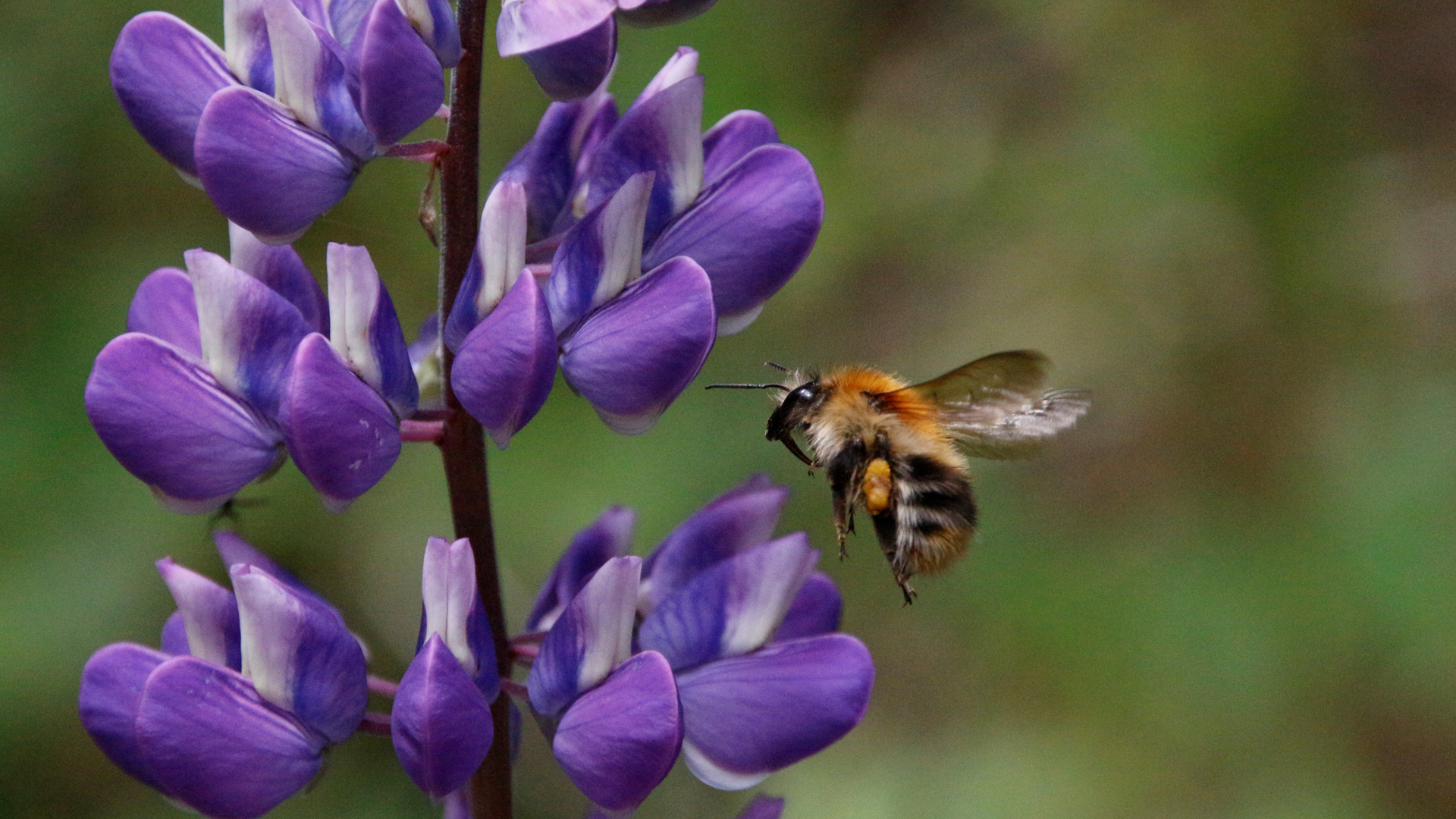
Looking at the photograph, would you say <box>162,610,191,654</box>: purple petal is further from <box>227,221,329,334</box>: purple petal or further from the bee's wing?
the bee's wing

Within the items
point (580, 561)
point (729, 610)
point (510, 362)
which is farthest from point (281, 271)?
point (729, 610)

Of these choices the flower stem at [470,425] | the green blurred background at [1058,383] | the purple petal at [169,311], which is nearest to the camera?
the flower stem at [470,425]

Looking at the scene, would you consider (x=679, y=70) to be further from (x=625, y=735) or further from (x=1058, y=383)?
(x=1058, y=383)

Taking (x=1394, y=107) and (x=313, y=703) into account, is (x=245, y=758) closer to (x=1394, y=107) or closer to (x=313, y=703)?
(x=313, y=703)

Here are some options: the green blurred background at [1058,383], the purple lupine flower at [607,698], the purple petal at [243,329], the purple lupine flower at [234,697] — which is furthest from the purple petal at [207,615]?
the green blurred background at [1058,383]

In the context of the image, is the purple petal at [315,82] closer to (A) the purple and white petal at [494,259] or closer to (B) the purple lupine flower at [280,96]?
(B) the purple lupine flower at [280,96]

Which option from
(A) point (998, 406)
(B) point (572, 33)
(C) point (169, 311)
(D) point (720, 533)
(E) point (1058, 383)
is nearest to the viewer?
(B) point (572, 33)
